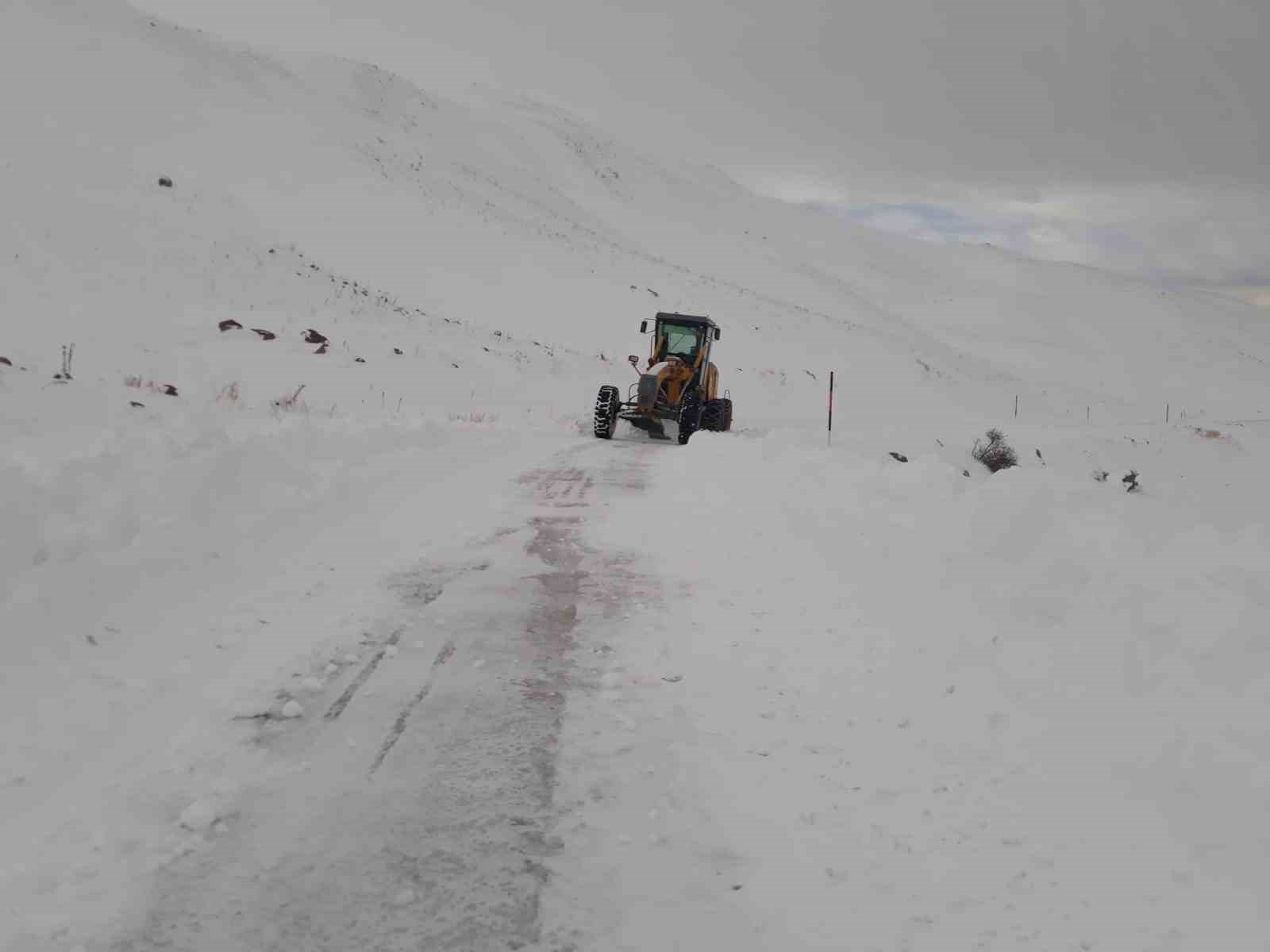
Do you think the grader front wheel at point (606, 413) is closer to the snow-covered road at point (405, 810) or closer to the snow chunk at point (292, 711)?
the snow-covered road at point (405, 810)

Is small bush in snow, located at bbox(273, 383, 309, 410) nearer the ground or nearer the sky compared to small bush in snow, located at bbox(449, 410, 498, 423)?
nearer the sky

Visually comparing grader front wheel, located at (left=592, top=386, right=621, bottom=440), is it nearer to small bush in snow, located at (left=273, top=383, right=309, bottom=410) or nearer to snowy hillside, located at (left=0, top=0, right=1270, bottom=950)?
snowy hillside, located at (left=0, top=0, right=1270, bottom=950)

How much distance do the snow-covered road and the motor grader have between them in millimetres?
12734

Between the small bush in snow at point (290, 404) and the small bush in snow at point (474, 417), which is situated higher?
the small bush in snow at point (290, 404)

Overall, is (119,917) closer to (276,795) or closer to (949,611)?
(276,795)

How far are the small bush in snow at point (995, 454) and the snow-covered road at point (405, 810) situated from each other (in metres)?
17.7

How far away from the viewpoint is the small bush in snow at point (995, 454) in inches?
800

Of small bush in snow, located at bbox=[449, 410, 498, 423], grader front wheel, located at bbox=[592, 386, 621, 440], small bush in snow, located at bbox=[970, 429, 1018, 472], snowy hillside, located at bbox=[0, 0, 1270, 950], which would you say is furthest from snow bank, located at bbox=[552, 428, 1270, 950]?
small bush in snow, located at bbox=[970, 429, 1018, 472]

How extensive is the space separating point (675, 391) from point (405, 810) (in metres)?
15.7

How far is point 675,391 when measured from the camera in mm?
18328

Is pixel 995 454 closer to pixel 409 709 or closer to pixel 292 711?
pixel 409 709

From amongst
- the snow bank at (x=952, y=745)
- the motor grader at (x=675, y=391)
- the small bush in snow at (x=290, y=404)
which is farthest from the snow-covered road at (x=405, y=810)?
the motor grader at (x=675, y=391)

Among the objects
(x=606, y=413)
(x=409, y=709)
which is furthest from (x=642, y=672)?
(x=606, y=413)

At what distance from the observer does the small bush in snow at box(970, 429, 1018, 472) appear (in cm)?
2031
